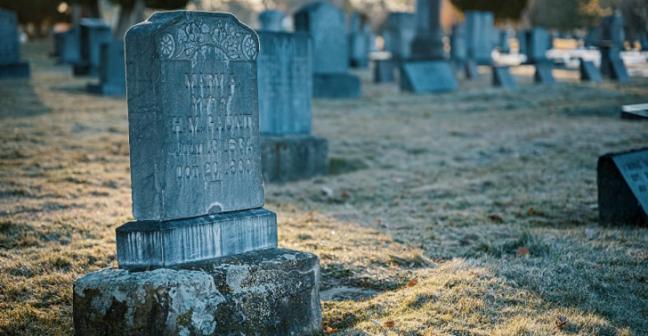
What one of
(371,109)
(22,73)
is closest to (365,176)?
(371,109)

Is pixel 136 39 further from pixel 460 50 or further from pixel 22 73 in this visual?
pixel 460 50

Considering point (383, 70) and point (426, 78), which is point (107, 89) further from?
point (383, 70)

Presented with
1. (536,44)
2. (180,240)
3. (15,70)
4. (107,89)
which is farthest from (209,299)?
(536,44)

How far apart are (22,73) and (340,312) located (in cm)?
1857

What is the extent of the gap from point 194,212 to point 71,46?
26463mm

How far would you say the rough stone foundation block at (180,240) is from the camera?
3814mm

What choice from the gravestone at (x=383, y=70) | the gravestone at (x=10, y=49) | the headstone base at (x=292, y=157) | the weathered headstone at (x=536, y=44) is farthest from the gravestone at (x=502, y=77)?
the gravestone at (x=10, y=49)

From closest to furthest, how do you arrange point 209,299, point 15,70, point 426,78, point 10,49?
point 209,299, point 426,78, point 10,49, point 15,70

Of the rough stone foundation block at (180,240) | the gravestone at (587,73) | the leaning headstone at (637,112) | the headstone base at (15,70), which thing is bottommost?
the rough stone foundation block at (180,240)

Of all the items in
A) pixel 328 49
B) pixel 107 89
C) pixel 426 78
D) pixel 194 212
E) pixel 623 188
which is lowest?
pixel 623 188

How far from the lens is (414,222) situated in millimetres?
6543

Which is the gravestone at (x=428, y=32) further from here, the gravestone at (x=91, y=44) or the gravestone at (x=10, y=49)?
the gravestone at (x=10, y=49)

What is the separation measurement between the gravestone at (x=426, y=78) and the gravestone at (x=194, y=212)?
14.5 m

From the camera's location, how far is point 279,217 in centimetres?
673
